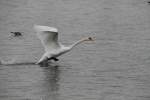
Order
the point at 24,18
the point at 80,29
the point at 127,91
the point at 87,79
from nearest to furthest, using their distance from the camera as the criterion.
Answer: the point at 127,91 < the point at 87,79 < the point at 80,29 < the point at 24,18

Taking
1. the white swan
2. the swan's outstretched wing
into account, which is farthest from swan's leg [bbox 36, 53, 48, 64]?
the swan's outstretched wing

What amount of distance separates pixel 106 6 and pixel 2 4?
5278 mm

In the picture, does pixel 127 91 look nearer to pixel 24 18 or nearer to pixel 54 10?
pixel 24 18

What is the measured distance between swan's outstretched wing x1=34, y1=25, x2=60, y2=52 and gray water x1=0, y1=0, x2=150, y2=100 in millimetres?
622

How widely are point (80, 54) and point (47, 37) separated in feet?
8.18

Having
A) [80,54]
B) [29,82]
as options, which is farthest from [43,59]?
[80,54]

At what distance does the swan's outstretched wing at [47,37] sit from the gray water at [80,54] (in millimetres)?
622

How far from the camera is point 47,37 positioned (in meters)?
Answer: 25.5

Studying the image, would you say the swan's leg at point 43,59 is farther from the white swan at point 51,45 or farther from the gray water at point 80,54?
the gray water at point 80,54

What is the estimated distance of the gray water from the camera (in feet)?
73.4

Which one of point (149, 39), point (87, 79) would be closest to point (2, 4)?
point (149, 39)

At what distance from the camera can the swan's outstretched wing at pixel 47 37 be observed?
25.1m

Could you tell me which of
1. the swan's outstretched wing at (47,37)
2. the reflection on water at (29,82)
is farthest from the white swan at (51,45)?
the reflection on water at (29,82)

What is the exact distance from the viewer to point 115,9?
40.1 metres
